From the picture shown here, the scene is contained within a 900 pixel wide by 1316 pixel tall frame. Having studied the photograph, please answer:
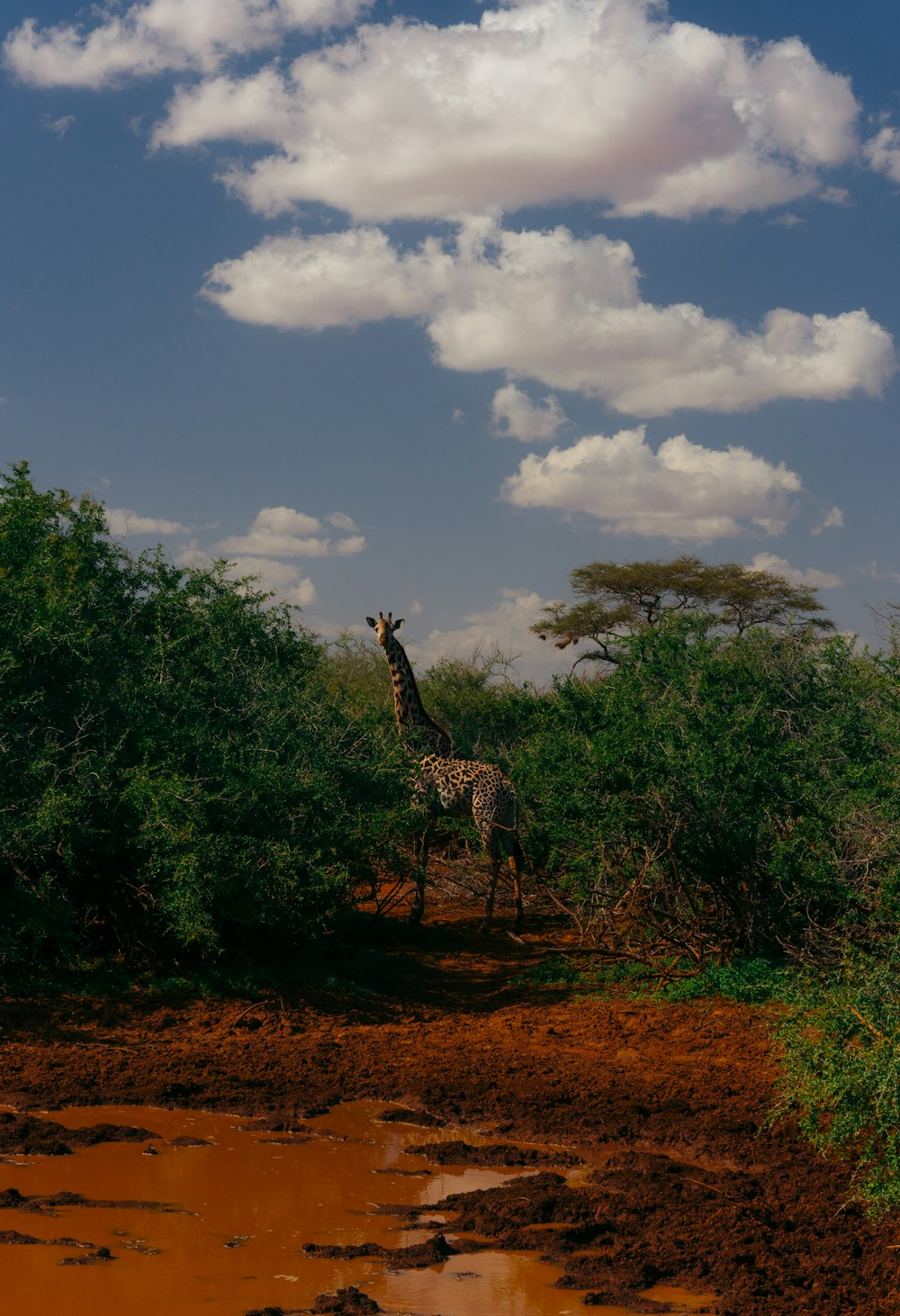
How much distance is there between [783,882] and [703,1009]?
4.54 ft

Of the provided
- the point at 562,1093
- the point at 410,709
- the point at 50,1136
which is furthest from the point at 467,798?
the point at 50,1136

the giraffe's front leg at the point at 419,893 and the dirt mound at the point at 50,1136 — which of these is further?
the giraffe's front leg at the point at 419,893

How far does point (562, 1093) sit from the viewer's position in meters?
7.25

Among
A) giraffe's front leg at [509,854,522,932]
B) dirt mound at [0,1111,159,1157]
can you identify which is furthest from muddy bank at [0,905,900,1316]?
giraffe's front leg at [509,854,522,932]

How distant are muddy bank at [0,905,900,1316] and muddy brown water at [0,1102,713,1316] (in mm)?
209

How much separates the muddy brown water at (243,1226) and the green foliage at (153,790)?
2146mm

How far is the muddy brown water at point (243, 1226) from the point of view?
15.0 ft

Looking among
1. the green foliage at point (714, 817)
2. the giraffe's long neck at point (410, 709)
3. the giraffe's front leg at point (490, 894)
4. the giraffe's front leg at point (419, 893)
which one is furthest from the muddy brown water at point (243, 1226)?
the giraffe's long neck at point (410, 709)

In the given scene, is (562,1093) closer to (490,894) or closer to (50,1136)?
(50,1136)

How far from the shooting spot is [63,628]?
31.0 ft

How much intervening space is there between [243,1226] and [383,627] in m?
9.71

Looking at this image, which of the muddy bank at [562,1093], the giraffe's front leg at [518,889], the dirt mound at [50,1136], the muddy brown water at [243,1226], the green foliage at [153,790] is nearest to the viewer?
the muddy brown water at [243,1226]

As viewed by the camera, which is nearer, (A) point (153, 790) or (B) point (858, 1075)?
(B) point (858, 1075)

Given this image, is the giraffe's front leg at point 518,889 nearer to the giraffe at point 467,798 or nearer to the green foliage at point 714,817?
the giraffe at point 467,798
